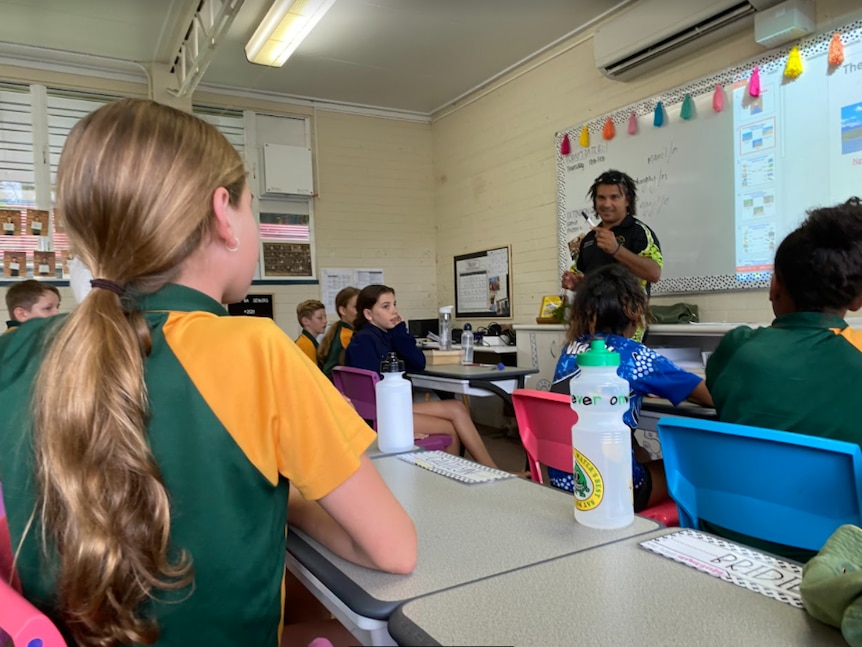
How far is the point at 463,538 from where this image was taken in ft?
2.93

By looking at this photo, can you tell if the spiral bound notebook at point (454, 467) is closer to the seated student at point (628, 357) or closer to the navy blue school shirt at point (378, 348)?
the seated student at point (628, 357)

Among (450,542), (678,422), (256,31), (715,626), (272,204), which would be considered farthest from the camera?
(272,204)

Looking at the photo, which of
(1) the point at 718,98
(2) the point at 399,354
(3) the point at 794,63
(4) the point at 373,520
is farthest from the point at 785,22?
(4) the point at 373,520

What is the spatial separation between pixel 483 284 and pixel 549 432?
160 inches

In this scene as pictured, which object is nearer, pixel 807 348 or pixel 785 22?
pixel 807 348

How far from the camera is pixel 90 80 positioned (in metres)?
4.90

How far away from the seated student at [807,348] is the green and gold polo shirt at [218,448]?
0.87 metres

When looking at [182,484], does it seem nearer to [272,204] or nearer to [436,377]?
[436,377]

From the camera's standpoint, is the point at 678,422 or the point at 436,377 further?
the point at 436,377

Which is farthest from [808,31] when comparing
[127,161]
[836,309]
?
[127,161]

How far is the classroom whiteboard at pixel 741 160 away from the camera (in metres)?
3.03

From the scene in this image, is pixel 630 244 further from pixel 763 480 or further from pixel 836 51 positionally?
pixel 763 480

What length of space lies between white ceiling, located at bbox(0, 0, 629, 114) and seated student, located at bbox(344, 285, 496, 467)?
2058 mm

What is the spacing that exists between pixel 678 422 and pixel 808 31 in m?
2.95
